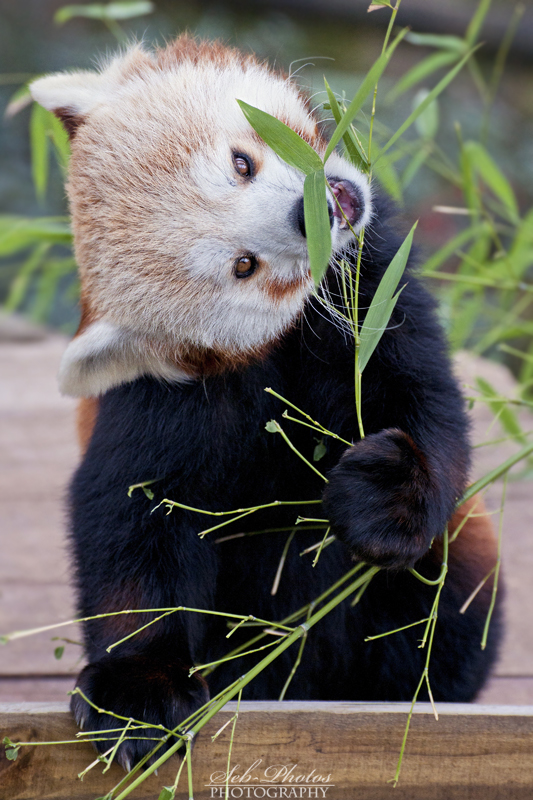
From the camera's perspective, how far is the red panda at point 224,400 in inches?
50.7

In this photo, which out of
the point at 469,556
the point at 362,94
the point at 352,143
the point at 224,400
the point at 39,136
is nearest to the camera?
the point at 362,94

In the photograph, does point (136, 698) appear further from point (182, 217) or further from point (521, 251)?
point (521, 251)

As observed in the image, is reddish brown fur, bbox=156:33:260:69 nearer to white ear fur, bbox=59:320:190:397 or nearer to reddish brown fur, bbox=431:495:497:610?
white ear fur, bbox=59:320:190:397

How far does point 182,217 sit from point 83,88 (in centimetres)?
42

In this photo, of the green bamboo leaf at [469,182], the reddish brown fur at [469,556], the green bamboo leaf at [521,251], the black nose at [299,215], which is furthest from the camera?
the green bamboo leaf at [521,251]

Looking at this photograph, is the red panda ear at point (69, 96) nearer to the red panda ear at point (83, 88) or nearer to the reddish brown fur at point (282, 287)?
the red panda ear at point (83, 88)

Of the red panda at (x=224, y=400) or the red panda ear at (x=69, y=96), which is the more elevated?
the red panda ear at (x=69, y=96)

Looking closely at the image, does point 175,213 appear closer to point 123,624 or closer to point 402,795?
point 123,624

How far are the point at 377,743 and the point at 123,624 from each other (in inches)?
20.7

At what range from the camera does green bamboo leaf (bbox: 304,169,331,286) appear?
0.98m

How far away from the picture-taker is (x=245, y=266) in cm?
134

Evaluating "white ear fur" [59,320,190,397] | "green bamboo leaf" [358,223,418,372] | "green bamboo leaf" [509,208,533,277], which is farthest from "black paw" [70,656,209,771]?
"green bamboo leaf" [509,208,533,277]

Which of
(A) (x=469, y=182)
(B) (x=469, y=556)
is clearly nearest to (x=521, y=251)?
(A) (x=469, y=182)

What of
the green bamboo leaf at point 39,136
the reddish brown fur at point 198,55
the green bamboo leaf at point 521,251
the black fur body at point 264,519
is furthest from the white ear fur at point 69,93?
the green bamboo leaf at point 521,251
